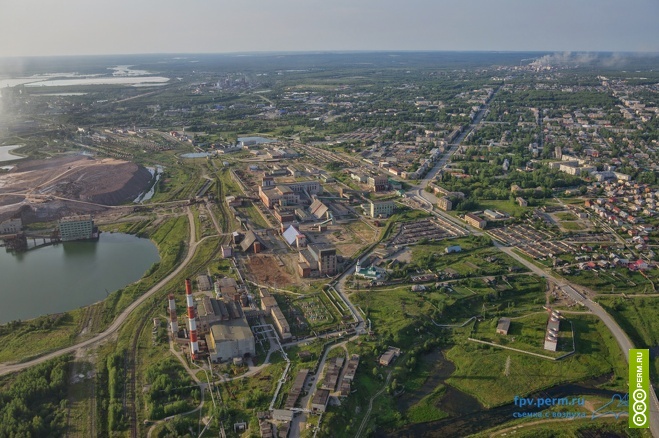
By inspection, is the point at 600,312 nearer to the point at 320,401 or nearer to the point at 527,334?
the point at 527,334

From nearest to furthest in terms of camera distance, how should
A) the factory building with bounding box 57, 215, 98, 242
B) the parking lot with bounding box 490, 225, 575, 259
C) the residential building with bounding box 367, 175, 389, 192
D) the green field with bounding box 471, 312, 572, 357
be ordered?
the green field with bounding box 471, 312, 572, 357, the parking lot with bounding box 490, 225, 575, 259, the factory building with bounding box 57, 215, 98, 242, the residential building with bounding box 367, 175, 389, 192

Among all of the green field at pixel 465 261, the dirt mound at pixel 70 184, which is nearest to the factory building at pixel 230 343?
the green field at pixel 465 261

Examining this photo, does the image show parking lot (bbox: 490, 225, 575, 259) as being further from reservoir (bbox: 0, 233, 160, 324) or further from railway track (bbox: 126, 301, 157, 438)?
reservoir (bbox: 0, 233, 160, 324)

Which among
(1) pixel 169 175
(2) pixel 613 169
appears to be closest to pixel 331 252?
(1) pixel 169 175

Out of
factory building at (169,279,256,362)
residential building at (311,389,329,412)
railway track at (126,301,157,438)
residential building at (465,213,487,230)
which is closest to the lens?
railway track at (126,301,157,438)

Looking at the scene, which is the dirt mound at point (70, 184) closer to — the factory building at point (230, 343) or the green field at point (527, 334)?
the factory building at point (230, 343)

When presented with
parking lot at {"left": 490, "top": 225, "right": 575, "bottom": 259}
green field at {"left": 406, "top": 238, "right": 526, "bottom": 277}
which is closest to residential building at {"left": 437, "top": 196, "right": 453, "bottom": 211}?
parking lot at {"left": 490, "top": 225, "right": 575, "bottom": 259}
